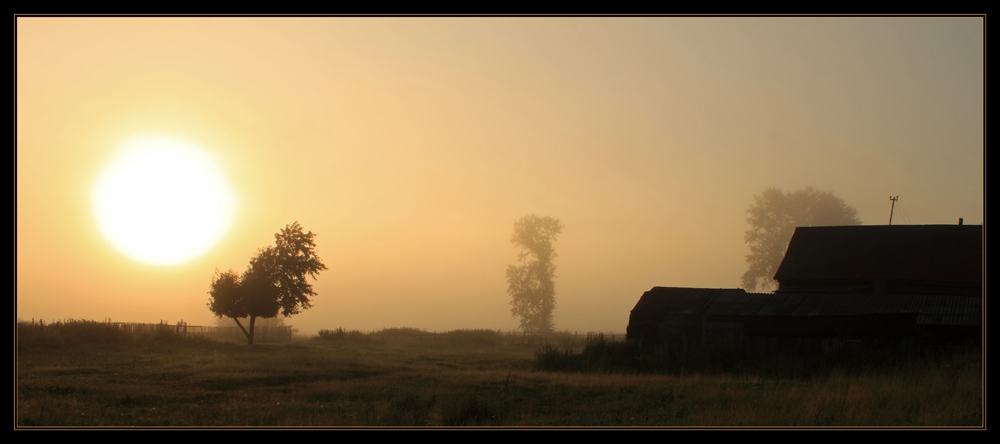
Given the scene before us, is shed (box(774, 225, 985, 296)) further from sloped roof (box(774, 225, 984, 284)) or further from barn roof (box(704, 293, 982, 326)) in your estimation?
barn roof (box(704, 293, 982, 326))

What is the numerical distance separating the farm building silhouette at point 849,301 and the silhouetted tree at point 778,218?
119ft

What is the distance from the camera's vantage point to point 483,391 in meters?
22.2

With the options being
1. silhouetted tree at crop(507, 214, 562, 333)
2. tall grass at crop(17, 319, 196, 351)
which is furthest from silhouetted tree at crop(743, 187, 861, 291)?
tall grass at crop(17, 319, 196, 351)

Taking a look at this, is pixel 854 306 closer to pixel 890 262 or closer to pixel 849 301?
pixel 849 301

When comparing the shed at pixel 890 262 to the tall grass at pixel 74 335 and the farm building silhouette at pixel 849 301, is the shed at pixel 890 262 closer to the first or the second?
the farm building silhouette at pixel 849 301

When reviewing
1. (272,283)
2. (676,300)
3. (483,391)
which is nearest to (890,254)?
(676,300)

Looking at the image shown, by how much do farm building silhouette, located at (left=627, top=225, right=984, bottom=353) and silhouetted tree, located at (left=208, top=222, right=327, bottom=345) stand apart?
88.9ft

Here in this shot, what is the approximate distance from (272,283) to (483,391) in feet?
115

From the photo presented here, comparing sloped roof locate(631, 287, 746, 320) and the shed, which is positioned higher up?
the shed

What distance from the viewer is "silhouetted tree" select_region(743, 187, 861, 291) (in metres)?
80.8

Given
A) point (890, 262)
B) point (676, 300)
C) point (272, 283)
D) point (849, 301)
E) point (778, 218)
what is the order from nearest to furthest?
1. point (849, 301)
2. point (676, 300)
3. point (890, 262)
4. point (272, 283)
5. point (778, 218)

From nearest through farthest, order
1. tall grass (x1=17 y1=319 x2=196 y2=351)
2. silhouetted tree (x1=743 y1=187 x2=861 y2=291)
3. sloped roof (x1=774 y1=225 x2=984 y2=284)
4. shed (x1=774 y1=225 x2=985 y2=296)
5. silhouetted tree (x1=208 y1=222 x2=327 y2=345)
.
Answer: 1. tall grass (x1=17 y1=319 x2=196 y2=351)
2. shed (x1=774 y1=225 x2=985 y2=296)
3. sloped roof (x1=774 y1=225 x2=984 y2=284)
4. silhouetted tree (x1=208 y1=222 x2=327 y2=345)
5. silhouetted tree (x1=743 y1=187 x2=861 y2=291)

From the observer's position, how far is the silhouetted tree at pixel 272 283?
2048 inches

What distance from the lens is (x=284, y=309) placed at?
176 ft
